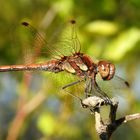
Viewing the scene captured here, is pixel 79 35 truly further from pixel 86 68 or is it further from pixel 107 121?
pixel 107 121

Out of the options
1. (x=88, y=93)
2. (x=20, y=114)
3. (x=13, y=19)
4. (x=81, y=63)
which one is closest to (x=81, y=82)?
(x=81, y=63)

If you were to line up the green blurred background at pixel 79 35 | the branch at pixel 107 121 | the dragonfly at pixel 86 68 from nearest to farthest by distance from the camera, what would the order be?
1. the branch at pixel 107 121
2. the dragonfly at pixel 86 68
3. the green blurred background at pixel 79 35

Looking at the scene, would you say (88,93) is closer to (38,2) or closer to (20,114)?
(20,114)

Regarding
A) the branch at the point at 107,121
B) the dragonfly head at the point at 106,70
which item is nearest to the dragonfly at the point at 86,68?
the dragonfly head at the point at 106,70

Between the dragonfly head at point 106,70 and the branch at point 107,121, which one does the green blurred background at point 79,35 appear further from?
the branch at point 107,121

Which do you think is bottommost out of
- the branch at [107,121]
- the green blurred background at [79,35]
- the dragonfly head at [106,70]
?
the branch at [107,121]

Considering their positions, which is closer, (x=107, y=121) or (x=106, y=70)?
(x=107, y=121)

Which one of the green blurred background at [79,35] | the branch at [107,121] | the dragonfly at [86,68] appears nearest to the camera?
the branch at [107,121]

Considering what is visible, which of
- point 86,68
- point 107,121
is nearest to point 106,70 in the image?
point 86,68
